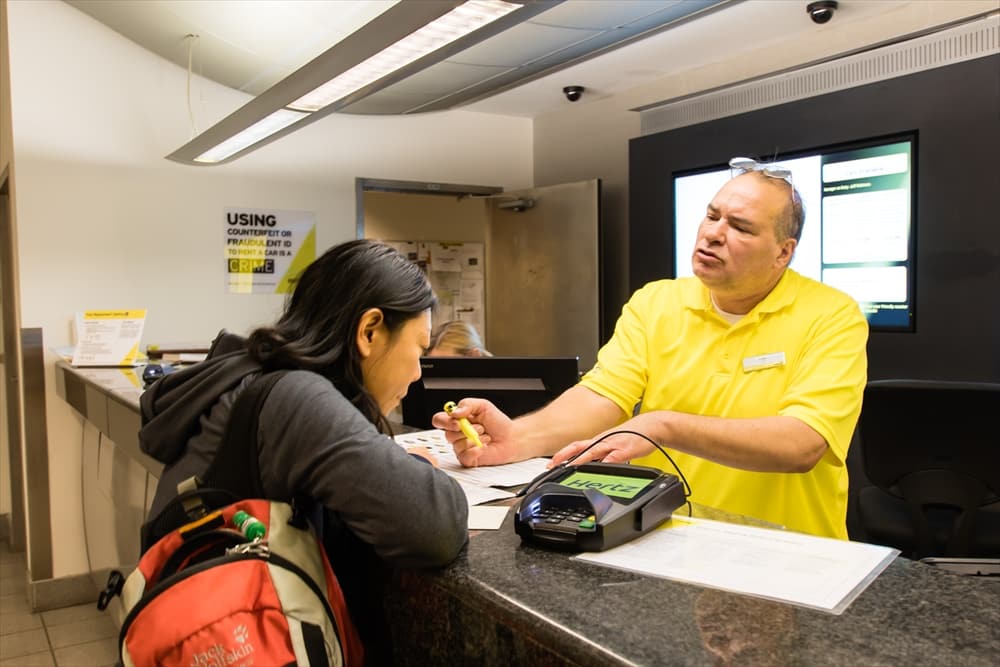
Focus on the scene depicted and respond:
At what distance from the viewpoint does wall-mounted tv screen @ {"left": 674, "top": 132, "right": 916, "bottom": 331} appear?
11.1 feet

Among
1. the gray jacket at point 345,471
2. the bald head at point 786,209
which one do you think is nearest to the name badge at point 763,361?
the bald head at point 786,209

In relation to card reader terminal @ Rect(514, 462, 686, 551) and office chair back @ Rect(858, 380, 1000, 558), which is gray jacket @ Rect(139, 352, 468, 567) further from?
office chair back @ Rect(858, 380, 1000, 558)

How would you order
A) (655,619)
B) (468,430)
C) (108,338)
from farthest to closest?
(108,338) < (468,430) < (655,619)

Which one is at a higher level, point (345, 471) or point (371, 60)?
point (371, 60)

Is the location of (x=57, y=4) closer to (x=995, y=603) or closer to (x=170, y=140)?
(x=170, y=140)

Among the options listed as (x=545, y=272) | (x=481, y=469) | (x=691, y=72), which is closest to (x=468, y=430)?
(x=481, y=469)

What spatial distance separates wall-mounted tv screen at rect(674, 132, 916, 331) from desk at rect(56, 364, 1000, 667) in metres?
2.75

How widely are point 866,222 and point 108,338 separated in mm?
3453

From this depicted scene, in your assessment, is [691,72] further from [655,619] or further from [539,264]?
[655,619]

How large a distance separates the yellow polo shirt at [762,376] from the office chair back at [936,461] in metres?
1.05

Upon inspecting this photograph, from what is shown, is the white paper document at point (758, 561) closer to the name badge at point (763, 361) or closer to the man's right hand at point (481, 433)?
the man's right hand at point (481, 433)

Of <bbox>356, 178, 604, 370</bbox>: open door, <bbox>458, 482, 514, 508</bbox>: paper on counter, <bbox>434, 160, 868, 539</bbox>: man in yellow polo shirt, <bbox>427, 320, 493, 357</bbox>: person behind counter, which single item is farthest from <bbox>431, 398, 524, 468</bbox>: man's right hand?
<bbox>356, 178, 604, 370</bbox>: open door

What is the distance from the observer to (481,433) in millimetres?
1611

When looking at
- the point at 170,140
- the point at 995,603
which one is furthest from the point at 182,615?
the point at 170,140
